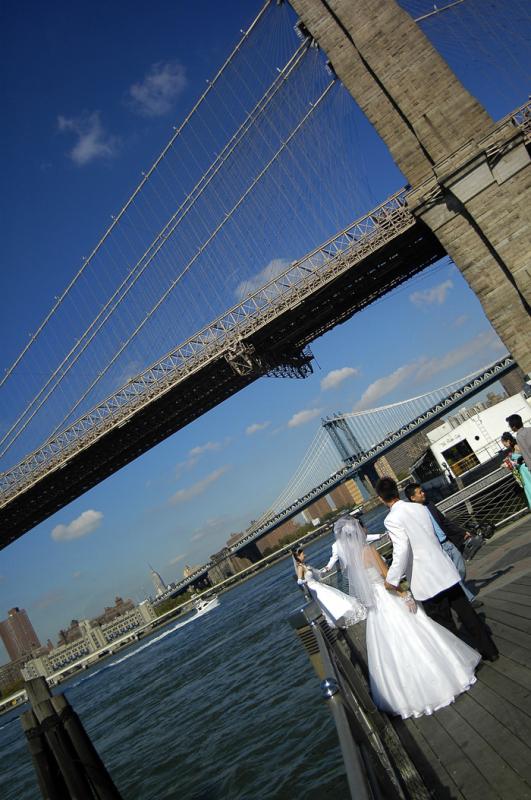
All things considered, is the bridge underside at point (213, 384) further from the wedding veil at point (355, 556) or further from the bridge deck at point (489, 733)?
the bridge deck at point (489, 733)

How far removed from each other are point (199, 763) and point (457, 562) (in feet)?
18.5

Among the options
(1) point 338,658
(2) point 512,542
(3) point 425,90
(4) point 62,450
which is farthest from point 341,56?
(4) point 62,450

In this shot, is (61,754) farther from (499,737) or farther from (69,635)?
(69,635)

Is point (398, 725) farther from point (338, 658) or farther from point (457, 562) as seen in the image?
point (457, 562)

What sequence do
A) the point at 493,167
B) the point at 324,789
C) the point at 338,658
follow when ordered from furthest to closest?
the point at 493,167, the point at 324,789, the point at 338,658

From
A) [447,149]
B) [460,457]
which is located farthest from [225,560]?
[447,149]

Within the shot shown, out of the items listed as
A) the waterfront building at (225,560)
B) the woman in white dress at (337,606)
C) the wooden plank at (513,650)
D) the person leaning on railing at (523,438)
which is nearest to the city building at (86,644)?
the waterfront building at (225,560)

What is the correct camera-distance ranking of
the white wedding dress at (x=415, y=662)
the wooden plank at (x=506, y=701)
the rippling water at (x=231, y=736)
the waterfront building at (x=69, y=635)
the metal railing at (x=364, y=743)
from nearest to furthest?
the metal railing at (x=364, y=743) → the wooden plank at (x=506, y=701) → the white wedding dress at (x=415, y=662) → the rippling water at (x=231, y=736) → the waterfront building at (x=69, y=635)

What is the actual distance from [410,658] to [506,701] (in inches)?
24.9

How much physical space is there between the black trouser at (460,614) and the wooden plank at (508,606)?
69 cm

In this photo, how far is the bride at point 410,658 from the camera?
3.83 metres

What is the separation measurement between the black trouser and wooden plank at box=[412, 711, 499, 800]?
61 centimetres

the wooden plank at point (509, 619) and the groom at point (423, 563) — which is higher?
the groom at point (423, 563)

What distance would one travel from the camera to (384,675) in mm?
3984
